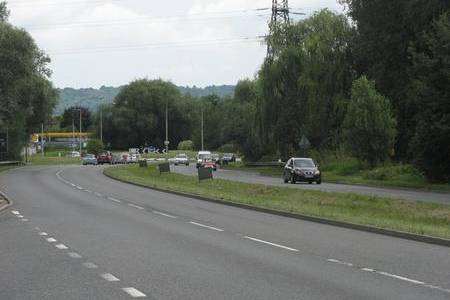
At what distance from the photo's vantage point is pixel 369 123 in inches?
1742

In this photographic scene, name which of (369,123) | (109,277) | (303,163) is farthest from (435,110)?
(109,277)

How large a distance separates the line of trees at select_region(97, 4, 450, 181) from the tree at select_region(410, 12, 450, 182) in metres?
0.05

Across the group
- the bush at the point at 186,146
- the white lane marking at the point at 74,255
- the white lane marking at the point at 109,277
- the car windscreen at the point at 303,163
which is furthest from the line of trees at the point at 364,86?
the bush at the point at 186,146

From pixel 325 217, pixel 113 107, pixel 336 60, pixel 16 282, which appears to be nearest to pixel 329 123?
pixel 336 60

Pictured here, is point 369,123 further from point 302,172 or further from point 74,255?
point 74,255

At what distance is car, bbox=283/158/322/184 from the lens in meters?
40.1

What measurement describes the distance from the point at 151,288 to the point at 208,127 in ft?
434

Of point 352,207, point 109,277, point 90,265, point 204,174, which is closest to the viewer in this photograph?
point 109,277

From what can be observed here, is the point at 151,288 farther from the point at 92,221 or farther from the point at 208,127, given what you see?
the point at 208,127

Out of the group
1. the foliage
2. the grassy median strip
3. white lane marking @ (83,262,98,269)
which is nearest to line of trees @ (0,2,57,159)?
the grassy median strip

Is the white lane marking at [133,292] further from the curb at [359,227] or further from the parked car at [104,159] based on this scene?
the parked car at [104,159]

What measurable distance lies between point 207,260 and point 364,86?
115 feet

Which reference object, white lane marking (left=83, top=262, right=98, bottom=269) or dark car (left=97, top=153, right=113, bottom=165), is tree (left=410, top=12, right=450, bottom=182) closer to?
white lane marking (left=83, top=262, right=98, bottom=269)

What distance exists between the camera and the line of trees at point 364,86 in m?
37.6
